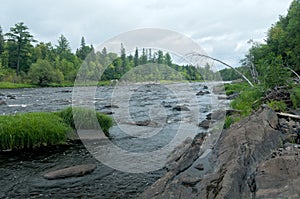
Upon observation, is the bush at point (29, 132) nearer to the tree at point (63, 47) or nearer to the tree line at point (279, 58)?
the tree line at point (279, 58)

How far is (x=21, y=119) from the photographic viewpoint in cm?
916

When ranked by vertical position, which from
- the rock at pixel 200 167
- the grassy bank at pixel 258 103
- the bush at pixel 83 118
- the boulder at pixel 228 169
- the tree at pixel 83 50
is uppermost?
the tree at pixel 83 50

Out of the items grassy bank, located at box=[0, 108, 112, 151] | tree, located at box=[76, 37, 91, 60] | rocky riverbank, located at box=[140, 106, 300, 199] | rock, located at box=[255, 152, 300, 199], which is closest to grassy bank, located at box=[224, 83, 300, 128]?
rocky riverbank, located at box=[140, 106, 300, 199]

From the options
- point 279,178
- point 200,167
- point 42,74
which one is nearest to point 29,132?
point 200,167

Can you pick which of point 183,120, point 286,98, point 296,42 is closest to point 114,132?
point 183,120

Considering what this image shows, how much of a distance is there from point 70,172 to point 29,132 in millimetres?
2864

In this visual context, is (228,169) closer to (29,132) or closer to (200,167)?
(200,167)

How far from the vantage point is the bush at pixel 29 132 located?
8.34 m

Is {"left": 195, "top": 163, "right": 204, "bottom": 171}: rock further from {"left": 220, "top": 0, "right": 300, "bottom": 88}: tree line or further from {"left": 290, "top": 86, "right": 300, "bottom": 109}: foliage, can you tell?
{"left": 220, "top": 0, "right": 300, "bottom": 88}: tree line

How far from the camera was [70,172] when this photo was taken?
22.3 feet

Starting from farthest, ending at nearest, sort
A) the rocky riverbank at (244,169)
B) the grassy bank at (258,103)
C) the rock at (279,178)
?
the grassy bank at (258,103) < the rocky riverbank at (244,169) < the rock at (279,178)

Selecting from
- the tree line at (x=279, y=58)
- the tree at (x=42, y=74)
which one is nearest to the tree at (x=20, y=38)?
the tree at (x=42, y=74)

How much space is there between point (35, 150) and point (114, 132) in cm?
404

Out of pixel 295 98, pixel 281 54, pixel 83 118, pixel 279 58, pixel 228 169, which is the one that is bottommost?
pixel 228 169
